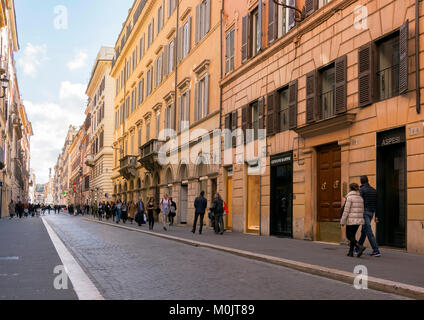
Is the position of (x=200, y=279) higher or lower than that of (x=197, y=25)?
lower

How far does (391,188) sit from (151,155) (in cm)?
2588

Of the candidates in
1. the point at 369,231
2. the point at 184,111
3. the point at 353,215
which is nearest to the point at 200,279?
the point at 353,215

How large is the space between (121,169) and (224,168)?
87.2 ft

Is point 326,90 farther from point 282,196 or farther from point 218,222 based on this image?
point 218,222

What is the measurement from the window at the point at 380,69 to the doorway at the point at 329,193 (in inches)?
91.3

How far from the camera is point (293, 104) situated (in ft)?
63.1

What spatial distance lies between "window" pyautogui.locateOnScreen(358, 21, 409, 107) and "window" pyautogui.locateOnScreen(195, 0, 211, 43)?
15427 mm

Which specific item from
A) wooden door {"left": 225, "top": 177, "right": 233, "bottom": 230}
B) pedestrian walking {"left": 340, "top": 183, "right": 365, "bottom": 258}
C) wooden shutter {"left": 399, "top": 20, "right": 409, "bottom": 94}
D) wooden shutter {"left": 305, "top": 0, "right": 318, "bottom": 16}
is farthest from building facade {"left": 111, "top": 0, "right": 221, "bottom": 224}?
pedestrian walking {"left": 340, "top": 183, "right": 365, "bottom": 258}

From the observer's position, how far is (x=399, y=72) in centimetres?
1381

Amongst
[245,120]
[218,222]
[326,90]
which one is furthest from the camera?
[245,120]

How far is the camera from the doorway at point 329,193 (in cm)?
1666

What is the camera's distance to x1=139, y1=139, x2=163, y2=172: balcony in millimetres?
38206
